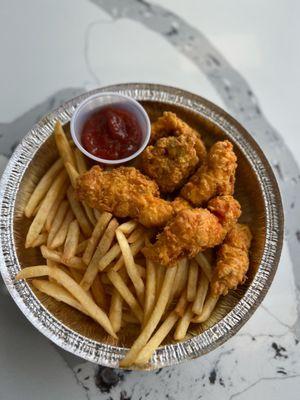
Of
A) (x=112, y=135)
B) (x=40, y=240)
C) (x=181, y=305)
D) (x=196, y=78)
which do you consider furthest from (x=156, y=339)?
(x=196, y=78)

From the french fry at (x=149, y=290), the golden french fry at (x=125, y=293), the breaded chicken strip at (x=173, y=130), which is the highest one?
the breaded chicken strip at (x=173, y=130)

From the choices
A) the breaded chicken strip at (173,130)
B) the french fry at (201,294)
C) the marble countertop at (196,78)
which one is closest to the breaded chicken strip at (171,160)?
the breaded chicken strip at (173,130)

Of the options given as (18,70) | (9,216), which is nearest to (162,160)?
(9,216)

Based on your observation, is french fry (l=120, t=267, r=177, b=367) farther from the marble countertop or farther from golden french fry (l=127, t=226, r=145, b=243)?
the marble countertop

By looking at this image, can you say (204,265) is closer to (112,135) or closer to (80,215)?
(80,215)

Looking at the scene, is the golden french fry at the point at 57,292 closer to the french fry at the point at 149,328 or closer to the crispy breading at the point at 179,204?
the french fry at the point at 149,328

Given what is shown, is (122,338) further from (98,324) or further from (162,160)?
(162,160)
